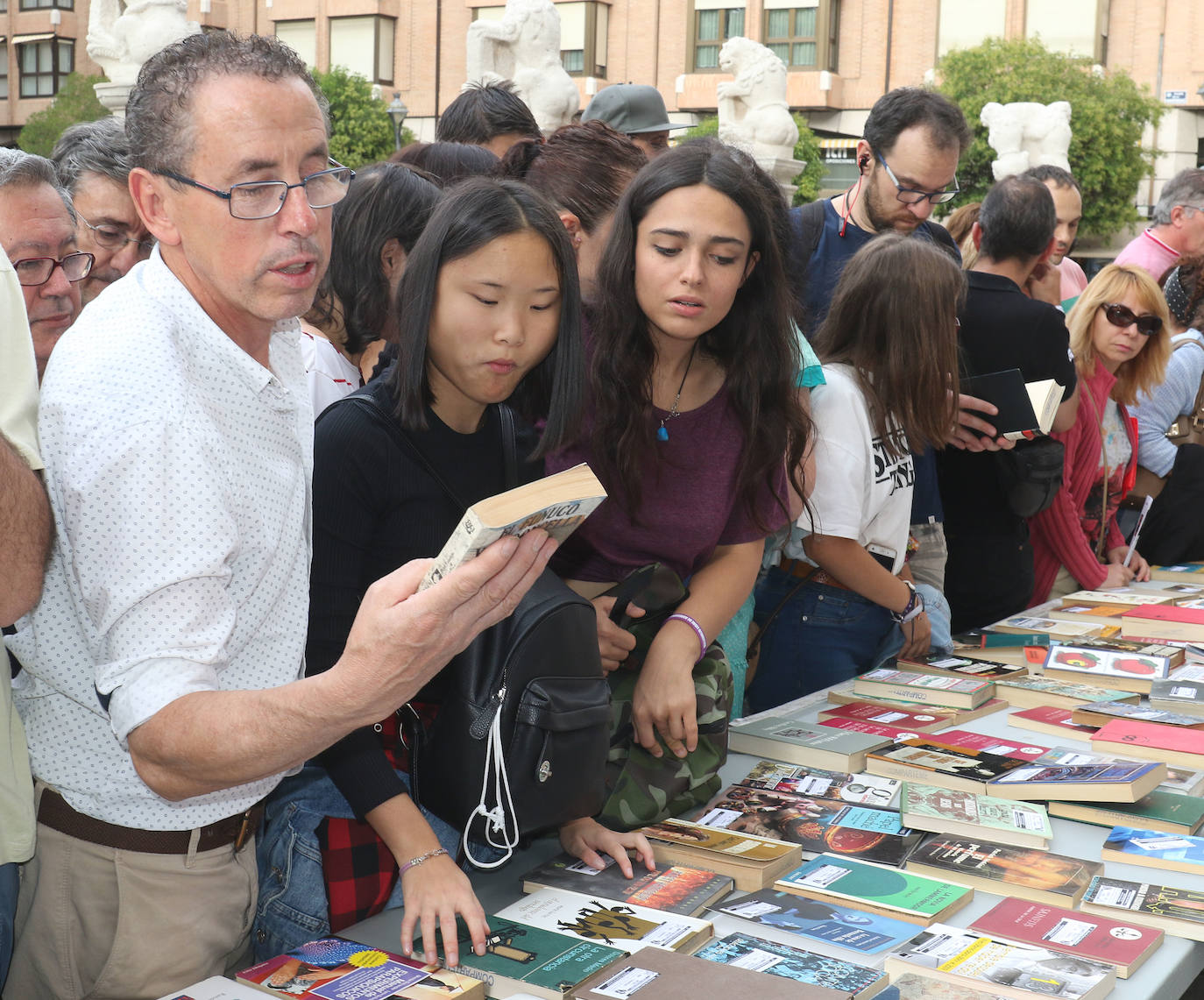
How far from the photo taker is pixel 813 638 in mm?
3008

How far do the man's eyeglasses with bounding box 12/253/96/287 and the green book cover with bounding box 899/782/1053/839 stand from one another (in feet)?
5.52

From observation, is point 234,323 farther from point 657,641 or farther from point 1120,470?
point 1120,470

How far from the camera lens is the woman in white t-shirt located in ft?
9.61

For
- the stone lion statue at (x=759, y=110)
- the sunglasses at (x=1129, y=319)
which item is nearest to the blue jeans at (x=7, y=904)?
the sunglasses at (x=1129, y=319)

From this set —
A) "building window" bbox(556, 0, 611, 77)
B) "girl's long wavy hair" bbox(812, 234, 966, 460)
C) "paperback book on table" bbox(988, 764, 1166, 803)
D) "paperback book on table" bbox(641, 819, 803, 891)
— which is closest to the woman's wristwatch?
"girl's long wavy hair" bbox(812, 234, 966, 460)

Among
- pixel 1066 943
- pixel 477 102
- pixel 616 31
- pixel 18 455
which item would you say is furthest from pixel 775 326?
pixel 616 31

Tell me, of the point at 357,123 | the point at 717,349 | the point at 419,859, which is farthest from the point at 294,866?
the point at 357,123

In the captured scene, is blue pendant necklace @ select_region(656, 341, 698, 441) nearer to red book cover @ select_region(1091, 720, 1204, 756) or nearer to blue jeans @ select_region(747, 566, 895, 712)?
blue jeans @ select_region(747, 566, 895, 712)

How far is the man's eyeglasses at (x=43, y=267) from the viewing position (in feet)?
6.51

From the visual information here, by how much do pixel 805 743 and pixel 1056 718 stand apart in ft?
2.18

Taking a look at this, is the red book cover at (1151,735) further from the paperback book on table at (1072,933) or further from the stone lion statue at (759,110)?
the stone lion statue at (759,110)

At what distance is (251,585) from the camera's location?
144cm

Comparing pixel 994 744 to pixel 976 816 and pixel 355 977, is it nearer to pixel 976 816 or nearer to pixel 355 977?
pixel 976 816

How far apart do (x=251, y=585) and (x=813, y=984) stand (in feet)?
2.70
